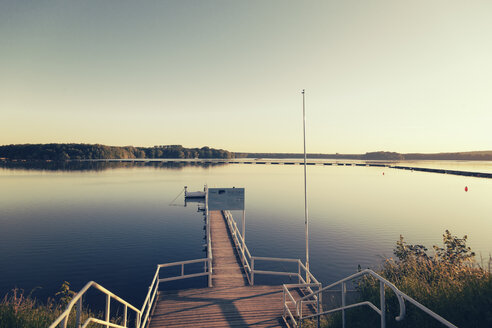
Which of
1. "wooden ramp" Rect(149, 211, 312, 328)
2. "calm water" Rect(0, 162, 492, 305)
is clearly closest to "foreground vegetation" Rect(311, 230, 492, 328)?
"wooden ramp" Rect(149, 211, 312, 328)

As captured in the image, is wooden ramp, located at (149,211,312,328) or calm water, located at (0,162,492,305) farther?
calm water, located at (0,162,492,305)

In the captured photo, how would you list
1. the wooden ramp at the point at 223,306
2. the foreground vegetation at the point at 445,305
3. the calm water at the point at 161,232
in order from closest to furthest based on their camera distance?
the foreground vegetation at the point at 445,305 → the wooden ramp at the point at 223,306 → the calm water at the point at 161,232

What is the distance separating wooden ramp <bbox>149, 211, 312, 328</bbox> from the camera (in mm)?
10898

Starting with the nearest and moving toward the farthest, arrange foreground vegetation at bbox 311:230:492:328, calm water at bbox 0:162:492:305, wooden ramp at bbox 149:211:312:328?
foreground vegetation at bbox 311:230:492:328, wooden ramp at bbox 149:211:312:328, calm water at bbox 0:162:492:305

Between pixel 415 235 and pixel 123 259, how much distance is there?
38464 mm

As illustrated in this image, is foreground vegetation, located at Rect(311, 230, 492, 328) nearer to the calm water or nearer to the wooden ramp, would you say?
the wooden ramp

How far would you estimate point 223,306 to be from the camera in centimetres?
1217

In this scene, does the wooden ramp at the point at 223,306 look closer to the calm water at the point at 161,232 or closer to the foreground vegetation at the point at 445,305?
the foreground vegetation at the point at 445,305

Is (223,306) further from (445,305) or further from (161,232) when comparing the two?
(161,232)

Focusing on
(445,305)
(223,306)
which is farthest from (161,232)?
(445,305)

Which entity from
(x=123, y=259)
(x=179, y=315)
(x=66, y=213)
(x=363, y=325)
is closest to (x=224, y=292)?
(x=179, y=315)

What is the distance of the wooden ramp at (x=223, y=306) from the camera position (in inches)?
429

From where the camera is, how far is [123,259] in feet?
93.9

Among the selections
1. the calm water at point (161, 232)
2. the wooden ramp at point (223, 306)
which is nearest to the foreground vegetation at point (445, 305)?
the wooden ramp at point (223, 306)
